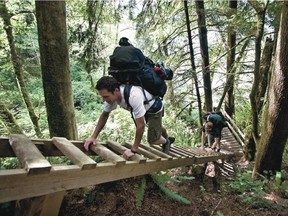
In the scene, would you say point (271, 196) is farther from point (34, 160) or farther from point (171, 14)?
point (171, 14)

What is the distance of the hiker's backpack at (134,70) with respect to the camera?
3018 mm

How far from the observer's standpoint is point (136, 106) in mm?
3021

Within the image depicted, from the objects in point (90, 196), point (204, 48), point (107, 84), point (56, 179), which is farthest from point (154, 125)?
point (204, 48)

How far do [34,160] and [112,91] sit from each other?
1271mm

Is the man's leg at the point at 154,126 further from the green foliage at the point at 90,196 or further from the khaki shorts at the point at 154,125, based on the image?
the green foliage at the point at 90,196

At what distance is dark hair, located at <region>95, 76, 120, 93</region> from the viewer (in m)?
2.87

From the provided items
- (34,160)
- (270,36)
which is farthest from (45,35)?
(270,36)

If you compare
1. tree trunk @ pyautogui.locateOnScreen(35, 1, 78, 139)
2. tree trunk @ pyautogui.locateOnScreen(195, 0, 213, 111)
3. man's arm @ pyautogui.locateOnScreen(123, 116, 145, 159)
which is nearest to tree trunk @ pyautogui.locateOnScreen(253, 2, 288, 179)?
tree trunk @ pyautogui.locateOnScreen(195, 0, 213, 111)

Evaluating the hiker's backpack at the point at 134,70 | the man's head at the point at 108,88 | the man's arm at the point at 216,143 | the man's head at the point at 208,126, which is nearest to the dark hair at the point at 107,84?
the man's head at the point at 108,88

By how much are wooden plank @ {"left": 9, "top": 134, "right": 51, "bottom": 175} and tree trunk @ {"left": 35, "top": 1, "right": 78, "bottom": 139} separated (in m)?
1.25

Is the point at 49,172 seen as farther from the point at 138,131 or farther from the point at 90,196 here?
the point at 138,131

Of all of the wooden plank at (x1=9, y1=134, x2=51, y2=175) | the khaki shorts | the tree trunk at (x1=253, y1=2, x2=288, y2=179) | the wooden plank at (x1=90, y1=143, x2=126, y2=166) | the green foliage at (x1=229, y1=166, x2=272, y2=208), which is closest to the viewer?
the wooden plank at (x1=9, y1=134, x2=51, y2=175)

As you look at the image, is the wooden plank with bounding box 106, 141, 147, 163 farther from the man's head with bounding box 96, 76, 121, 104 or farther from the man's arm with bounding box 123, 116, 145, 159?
the man's head with bounding box 96, 76, 121, 104

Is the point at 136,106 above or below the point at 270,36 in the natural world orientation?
below
